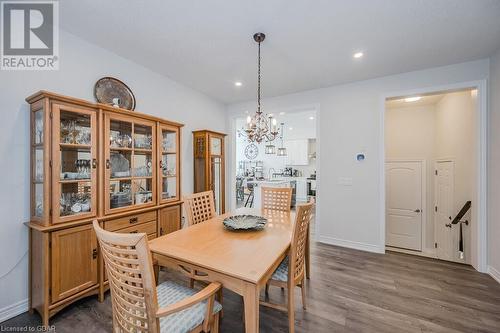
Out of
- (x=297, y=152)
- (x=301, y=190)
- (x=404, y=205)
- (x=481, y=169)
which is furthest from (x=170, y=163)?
(x=297, y=152)

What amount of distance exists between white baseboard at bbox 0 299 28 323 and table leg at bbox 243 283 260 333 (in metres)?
2.22

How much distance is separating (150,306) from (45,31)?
2716 mm

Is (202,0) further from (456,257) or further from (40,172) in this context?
(456,257)

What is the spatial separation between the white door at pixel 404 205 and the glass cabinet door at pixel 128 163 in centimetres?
451

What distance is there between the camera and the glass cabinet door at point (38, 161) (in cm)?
173

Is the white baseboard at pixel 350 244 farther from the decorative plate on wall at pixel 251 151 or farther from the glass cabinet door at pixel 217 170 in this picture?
the decorative plate on wall at pixel 251 151

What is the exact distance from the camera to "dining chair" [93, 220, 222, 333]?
976 millimetres

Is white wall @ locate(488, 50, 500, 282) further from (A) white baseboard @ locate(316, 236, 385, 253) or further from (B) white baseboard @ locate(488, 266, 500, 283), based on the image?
(A) white baseboard @ locate(316, 236, 385, 253)

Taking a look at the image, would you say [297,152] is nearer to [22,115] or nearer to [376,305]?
[376,305]

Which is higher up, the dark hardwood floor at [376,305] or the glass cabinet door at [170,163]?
the glass cabinet door at [170,163]

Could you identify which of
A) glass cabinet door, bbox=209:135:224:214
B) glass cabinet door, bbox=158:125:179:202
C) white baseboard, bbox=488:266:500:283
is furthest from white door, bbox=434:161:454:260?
glass cabinet door, bbox=158:125:179:202

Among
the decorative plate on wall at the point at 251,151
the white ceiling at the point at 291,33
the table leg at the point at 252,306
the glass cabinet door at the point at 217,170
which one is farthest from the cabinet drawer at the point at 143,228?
the decorative plate on wall at the point at 251,151

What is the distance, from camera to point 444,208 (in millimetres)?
3666

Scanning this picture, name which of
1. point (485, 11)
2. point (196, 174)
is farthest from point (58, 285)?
point (485, 11)
